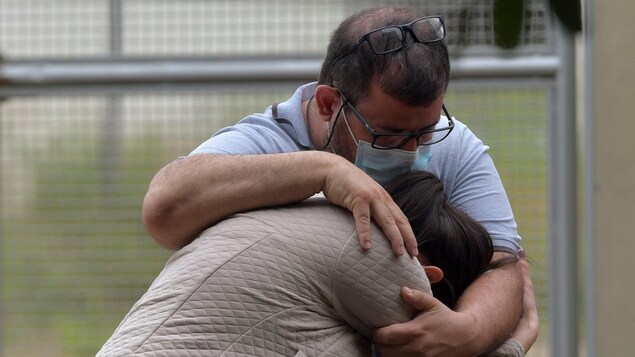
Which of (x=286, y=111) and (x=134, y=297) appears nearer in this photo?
(x=286, y=111)

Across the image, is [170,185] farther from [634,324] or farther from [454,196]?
[634,324]

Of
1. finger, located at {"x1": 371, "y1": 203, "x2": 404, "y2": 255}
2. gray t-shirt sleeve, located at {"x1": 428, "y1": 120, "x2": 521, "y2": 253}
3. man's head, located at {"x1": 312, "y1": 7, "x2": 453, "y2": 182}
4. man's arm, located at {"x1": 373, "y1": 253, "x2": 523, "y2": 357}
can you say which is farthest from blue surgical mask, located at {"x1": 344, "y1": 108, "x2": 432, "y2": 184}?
finger, located at {"x1": 371, "y1": 203, "x2": 404, "y2": 255}

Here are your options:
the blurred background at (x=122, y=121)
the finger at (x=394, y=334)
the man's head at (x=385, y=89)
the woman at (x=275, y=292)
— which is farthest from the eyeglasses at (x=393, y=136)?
the blurred background at (x=122, y=121)

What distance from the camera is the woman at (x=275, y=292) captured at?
6.37 feet

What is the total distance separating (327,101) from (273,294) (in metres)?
0.72

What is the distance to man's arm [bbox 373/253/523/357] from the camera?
207cm

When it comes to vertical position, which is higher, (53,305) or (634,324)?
(634,324)

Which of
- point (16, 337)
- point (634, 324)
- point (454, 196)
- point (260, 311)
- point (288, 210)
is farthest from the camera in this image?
point (16, 337)

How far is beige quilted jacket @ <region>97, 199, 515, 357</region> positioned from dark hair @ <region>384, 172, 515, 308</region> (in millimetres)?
170

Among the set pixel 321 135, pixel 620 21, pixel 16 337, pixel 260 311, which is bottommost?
pixel 16 337

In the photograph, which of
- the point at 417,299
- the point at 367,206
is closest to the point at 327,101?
the point at 367,206

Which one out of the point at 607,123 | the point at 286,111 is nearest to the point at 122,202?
the point at 286,111

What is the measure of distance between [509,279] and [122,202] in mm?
2035

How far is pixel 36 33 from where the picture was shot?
414cm
